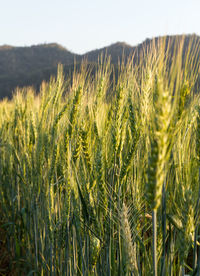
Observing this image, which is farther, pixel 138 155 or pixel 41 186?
pixel 41 186

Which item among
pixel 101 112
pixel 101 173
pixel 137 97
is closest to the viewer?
pixel 101 173

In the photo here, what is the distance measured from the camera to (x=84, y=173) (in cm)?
115

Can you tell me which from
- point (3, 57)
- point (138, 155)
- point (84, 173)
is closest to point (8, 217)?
point (84, 173)

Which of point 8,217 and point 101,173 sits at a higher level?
point 101,173

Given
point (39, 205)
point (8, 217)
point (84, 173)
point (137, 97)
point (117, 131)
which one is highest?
point (137, 97)

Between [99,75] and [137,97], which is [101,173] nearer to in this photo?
[137,97]

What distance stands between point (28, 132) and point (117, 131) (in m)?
0.85

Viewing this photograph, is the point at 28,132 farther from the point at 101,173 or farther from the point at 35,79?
the point at 35,79

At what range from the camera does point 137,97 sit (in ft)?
3.56

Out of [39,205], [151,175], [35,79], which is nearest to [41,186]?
[39,205]

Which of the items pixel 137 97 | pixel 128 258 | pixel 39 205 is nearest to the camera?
pixel 128 258

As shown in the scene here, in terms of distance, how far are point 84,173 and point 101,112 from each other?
0.94ft

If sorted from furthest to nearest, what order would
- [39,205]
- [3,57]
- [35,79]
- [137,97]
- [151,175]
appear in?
1. [3,57]
2. [35,79]
3. [39,205]
4. [137,97]
5. [151,175]

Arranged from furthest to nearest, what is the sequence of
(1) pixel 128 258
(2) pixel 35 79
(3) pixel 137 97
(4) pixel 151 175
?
(2) pixel 35 79 → (3) pixel 137 97 → (1) pixel 128 258 → (4) pixel 151 175
